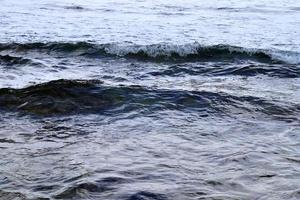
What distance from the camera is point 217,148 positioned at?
5359 millimetres

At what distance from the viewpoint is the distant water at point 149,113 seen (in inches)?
172

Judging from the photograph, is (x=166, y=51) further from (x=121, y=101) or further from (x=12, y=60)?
(x=121, y=101)

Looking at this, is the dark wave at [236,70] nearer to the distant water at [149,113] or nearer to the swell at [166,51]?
the distant water at [149,113]

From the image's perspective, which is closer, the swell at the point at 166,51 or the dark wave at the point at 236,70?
the dark wave at the point at 236,70

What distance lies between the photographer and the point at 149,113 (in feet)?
22.8

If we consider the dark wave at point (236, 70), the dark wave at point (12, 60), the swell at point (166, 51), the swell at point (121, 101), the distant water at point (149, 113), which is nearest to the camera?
the distant water at point (149, 113)

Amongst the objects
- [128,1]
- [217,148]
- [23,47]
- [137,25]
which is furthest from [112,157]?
[128,1]

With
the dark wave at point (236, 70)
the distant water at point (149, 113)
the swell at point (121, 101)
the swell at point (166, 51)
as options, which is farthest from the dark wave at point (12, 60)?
the dark wave at point (236, 70)

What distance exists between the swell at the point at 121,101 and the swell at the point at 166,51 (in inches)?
147

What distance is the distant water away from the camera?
14.3 feet

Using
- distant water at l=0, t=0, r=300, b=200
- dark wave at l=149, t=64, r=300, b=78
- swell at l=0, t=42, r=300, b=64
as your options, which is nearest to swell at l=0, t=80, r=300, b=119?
distant water at l=0, t=0, r=300, b=200

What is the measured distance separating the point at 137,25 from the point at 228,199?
1305 cm

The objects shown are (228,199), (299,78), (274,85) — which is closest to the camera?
(228,199)

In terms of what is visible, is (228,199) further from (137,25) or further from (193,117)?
(137,25)
